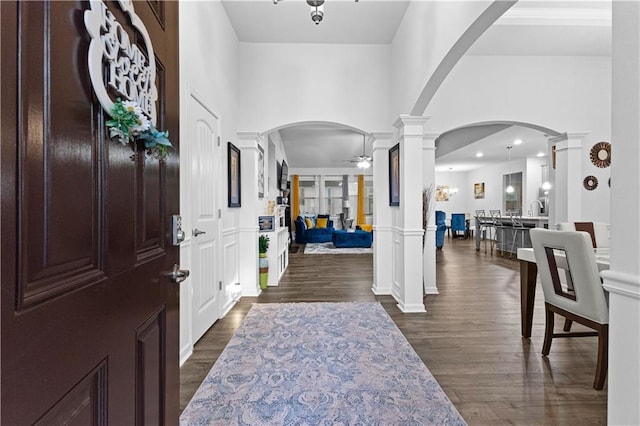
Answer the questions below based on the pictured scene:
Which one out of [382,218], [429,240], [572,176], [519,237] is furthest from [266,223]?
[519,237]

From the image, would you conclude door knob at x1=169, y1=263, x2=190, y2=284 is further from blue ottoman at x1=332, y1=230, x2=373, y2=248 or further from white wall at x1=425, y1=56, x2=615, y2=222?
blue ottoman at x1=332, y1=230, x2=373, y2=248

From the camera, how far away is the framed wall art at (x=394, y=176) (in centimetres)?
375

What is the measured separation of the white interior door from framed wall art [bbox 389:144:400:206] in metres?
2.04

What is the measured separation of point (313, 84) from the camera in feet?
13.2

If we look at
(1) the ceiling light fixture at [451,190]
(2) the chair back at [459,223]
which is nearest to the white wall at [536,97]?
(2) the chair back at [459,223]

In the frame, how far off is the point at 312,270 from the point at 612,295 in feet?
16.0

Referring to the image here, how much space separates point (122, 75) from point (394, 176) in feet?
11.3

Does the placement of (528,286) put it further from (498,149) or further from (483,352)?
(498,149)

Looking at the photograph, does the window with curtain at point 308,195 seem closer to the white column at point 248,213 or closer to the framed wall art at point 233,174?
the white column at point 248,213

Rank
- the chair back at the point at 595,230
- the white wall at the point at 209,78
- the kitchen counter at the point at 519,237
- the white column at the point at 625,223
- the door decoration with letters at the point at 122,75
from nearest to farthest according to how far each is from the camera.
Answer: the door decoration with letters at the point at 122,75
the white column at the point at 625,223
the white wall at the point at 209,78
the chair back at the point at 595,230
the kitchen counter at the point at 519,237

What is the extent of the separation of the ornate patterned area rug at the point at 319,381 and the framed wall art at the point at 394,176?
155cm

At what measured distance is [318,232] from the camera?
983cm

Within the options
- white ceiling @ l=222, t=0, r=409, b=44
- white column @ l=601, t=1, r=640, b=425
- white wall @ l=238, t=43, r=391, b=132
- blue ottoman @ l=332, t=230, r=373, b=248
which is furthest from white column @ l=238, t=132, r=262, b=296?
blue ottoman @ l=332, t=230, r=373, b=248

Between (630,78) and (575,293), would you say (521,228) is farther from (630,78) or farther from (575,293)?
(630,78)
